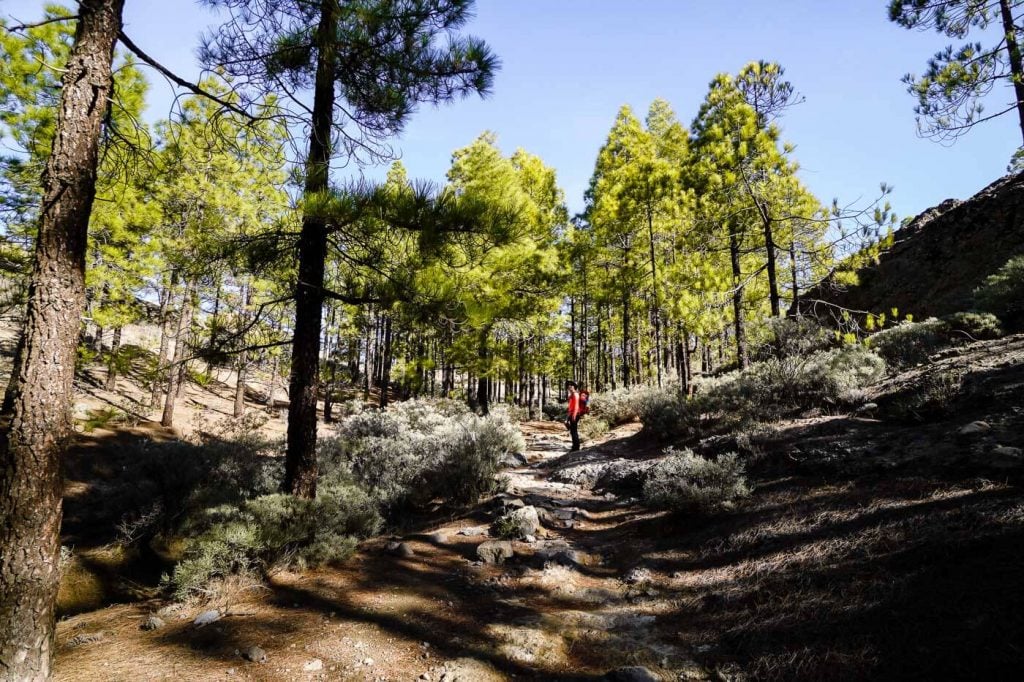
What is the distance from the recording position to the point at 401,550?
5.69 m

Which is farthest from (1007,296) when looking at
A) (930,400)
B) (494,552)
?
(494,552)

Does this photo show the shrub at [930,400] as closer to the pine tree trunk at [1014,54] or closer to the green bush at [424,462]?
the pine tree trunk at [1014,54]

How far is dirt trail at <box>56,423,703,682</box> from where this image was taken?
10.8 ft

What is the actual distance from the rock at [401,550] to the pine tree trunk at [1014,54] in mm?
11187

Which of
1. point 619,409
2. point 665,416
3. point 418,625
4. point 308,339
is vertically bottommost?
point 418,625

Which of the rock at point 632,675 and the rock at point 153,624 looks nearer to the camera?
the rock at point 632,675

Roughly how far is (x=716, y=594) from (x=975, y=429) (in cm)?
373

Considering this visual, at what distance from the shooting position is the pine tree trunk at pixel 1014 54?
22.7 feet

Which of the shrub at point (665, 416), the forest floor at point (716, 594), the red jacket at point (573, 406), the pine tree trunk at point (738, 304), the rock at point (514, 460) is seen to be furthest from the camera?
the red jacket at point (573, 406)

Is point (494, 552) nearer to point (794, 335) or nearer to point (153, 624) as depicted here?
point (153, 624)

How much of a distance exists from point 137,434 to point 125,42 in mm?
13090

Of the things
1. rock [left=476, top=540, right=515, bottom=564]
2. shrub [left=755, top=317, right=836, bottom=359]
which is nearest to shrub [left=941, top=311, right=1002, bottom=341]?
shrub [left=755, top=317, right=836, bottom=359]

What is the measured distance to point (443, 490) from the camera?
27.4 feet

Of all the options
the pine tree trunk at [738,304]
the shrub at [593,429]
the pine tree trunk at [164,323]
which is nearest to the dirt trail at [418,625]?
the pine tree trunk at [738,304]
